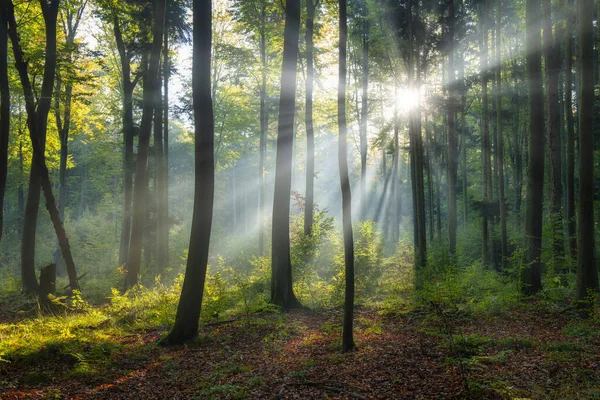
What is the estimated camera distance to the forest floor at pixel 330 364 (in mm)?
5203

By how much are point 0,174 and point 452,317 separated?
39.9ft

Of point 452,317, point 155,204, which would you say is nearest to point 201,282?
point 452,317

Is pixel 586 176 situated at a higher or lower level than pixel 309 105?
lower

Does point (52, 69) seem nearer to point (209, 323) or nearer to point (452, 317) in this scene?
point (209, 323)

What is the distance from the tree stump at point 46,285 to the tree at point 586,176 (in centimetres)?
1326

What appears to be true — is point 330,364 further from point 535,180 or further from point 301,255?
point 535,180

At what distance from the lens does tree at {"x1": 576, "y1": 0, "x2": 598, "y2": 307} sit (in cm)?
844

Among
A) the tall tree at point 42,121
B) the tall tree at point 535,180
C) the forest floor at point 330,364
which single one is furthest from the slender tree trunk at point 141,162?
the tall tree at point 535,180

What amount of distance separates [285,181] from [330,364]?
5836 millimetres

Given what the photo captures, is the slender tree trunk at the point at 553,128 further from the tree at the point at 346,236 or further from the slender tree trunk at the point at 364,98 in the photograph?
the slender tree trunk at the point at 364,98

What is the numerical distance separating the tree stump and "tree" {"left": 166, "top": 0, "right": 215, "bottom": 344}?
490 centimetres

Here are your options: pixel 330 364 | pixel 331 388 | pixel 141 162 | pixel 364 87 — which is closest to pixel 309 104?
pixel 141 162

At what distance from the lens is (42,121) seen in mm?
13031

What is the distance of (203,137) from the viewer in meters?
8.19
